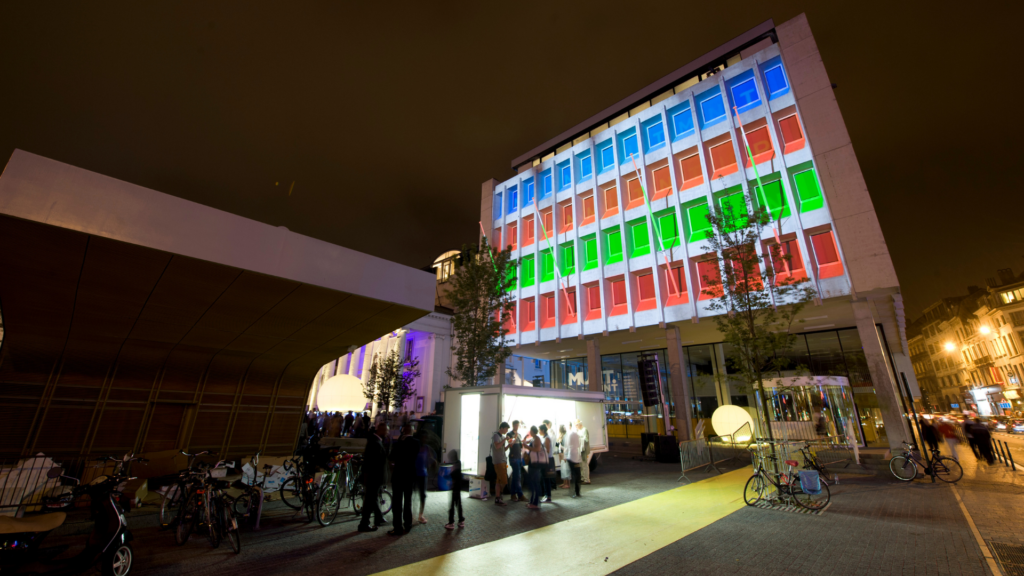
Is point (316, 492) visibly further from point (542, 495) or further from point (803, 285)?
point (803, 285)

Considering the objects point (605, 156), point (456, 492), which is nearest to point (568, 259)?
point (605, 156)

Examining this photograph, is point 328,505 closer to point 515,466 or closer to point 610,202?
point 515,466

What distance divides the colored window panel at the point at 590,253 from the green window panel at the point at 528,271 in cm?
381

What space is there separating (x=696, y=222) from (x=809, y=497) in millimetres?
15871

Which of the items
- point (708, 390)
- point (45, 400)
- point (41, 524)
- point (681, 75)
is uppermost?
point (681, 75)

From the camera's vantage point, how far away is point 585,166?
29.1 meters

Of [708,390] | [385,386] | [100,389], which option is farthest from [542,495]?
[385,386]

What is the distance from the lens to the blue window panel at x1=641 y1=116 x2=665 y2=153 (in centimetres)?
2516

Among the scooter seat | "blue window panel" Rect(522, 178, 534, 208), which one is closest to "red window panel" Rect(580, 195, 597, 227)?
"blue window panel" Rect(522, 178, 534, 208)

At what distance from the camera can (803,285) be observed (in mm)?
18781

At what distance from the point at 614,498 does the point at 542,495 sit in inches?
74.1

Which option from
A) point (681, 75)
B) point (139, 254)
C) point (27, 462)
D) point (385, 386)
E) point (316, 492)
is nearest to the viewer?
point (139, 254)

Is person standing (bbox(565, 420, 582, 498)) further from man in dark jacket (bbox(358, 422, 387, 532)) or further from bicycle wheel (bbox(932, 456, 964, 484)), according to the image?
bicycle wheel (bbox(932, 456, 964, 484))

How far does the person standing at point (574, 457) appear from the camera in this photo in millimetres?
10719
